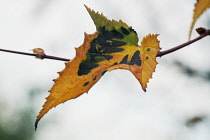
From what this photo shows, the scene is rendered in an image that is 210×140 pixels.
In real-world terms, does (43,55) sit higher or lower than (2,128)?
higher

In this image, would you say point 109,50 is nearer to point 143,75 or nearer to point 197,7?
point 143,75

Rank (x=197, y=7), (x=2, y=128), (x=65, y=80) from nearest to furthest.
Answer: (x=197, y=7) < (x=65, y=80) < (x=2, y=128)

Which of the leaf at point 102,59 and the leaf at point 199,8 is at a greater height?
the leaf at point 199,8

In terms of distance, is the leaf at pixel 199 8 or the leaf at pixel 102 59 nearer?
the leaf at pixel 199 8

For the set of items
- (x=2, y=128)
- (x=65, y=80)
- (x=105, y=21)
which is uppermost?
(x=105, y=21)

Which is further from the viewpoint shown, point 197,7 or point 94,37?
point 94,37

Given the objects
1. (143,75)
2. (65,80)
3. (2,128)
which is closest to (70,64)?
(65,80)

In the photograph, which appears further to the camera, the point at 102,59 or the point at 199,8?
the point at 102,59

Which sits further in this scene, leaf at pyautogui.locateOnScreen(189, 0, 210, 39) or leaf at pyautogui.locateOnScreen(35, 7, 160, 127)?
leaf at pyautogui.locateOnScreen(35, 7, 160, 127)
